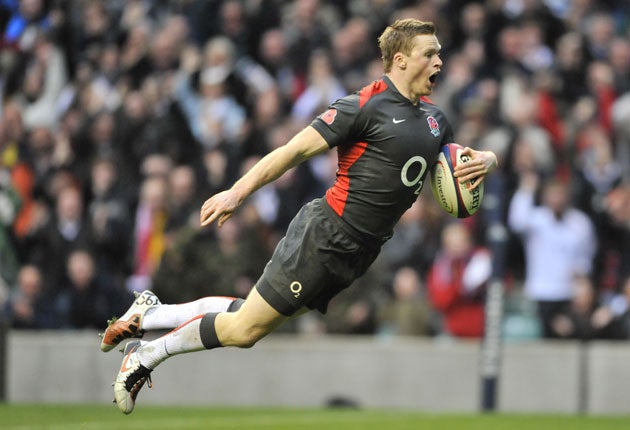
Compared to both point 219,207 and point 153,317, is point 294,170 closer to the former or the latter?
point 153,317

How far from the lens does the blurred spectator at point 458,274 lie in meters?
13.4

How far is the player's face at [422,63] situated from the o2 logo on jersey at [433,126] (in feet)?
0.62

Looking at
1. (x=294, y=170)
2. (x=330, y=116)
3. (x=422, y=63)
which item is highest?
(x=422, y=63)

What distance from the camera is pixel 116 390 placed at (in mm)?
8750

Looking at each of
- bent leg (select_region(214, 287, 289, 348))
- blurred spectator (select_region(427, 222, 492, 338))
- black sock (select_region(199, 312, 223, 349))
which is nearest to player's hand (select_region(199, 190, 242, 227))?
bent leg (select_region(214, 287, 289, 348))

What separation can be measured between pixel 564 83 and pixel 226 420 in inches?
208

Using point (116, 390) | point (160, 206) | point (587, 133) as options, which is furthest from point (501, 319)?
point (116, 390)

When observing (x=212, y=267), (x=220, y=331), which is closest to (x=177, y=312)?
(x=220, y=331)

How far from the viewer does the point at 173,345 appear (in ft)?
29.0

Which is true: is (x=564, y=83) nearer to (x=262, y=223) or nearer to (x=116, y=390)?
(x=262, y=223)

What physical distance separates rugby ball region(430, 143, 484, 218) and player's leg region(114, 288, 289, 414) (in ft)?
4.01

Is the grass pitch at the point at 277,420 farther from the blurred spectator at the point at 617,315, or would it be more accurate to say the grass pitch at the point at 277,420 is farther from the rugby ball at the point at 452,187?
the rugby ball at the point at 452,187

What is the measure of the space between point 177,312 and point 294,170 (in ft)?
18.8

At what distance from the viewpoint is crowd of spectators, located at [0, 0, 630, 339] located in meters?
→ 13.6
